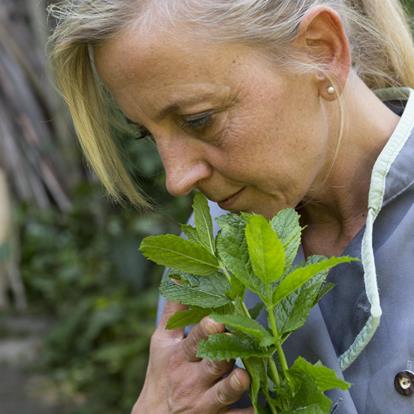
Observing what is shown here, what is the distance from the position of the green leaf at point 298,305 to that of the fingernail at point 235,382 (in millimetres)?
136

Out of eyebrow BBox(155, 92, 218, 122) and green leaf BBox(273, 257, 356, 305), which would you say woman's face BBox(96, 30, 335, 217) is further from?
green leaf BBox(273, 257, 356, 305)

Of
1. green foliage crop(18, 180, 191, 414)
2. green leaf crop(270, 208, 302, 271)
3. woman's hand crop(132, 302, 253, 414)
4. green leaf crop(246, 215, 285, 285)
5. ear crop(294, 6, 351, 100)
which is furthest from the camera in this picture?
green foliage crop(18, 180, 191, 414)

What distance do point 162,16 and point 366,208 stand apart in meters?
0.63

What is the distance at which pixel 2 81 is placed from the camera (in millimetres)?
6512

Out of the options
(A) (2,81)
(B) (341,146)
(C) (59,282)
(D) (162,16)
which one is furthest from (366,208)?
(A) (2,81)

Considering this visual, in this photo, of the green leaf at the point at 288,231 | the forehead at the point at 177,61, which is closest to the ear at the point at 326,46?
the forehead at the point at 177,61

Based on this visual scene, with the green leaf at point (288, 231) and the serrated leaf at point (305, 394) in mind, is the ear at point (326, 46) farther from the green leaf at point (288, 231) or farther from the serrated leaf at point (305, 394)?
the serrated leaf at point (305, 394)

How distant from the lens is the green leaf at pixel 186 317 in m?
1.75

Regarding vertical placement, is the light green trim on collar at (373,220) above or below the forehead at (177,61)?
below

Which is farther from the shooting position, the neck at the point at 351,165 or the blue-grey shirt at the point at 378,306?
the neck at the point at 351,165

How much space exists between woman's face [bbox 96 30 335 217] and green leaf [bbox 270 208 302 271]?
20 cm

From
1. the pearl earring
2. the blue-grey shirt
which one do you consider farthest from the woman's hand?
the pearl earring

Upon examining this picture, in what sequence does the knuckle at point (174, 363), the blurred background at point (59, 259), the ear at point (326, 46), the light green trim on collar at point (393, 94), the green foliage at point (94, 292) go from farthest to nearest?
the blurred background at point (59, 259), the green foliage at point (94, 292), the light green trim on collar at point (393, 94), the knuckle at point (174, 363), the ear at point (326, 46)

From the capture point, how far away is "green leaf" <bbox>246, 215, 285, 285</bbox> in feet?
5.01
